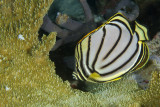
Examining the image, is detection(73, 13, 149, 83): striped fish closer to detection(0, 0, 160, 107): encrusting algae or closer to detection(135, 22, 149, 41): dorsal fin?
detection(135, 22, 149, 41): dorsal fin

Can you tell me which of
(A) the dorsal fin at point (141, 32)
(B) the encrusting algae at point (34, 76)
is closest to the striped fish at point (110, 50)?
(A) the dorsal fin at point (141, 32)

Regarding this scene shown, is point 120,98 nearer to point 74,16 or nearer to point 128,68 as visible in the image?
point 128,68

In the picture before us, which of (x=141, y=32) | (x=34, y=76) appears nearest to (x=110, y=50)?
(x=141, y=32)

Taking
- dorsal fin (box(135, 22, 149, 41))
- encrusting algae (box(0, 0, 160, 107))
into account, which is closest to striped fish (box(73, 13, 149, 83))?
dorsal fin (box(135, 22, 149, 41))

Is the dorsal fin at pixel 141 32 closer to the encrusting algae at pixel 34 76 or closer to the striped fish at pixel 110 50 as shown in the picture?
the striped fish at pixel 110 50

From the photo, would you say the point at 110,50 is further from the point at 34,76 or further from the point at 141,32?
the point at 34,76

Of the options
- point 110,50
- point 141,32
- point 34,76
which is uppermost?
point 141,32

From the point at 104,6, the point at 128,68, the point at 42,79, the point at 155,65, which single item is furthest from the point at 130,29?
the point at 104,6
